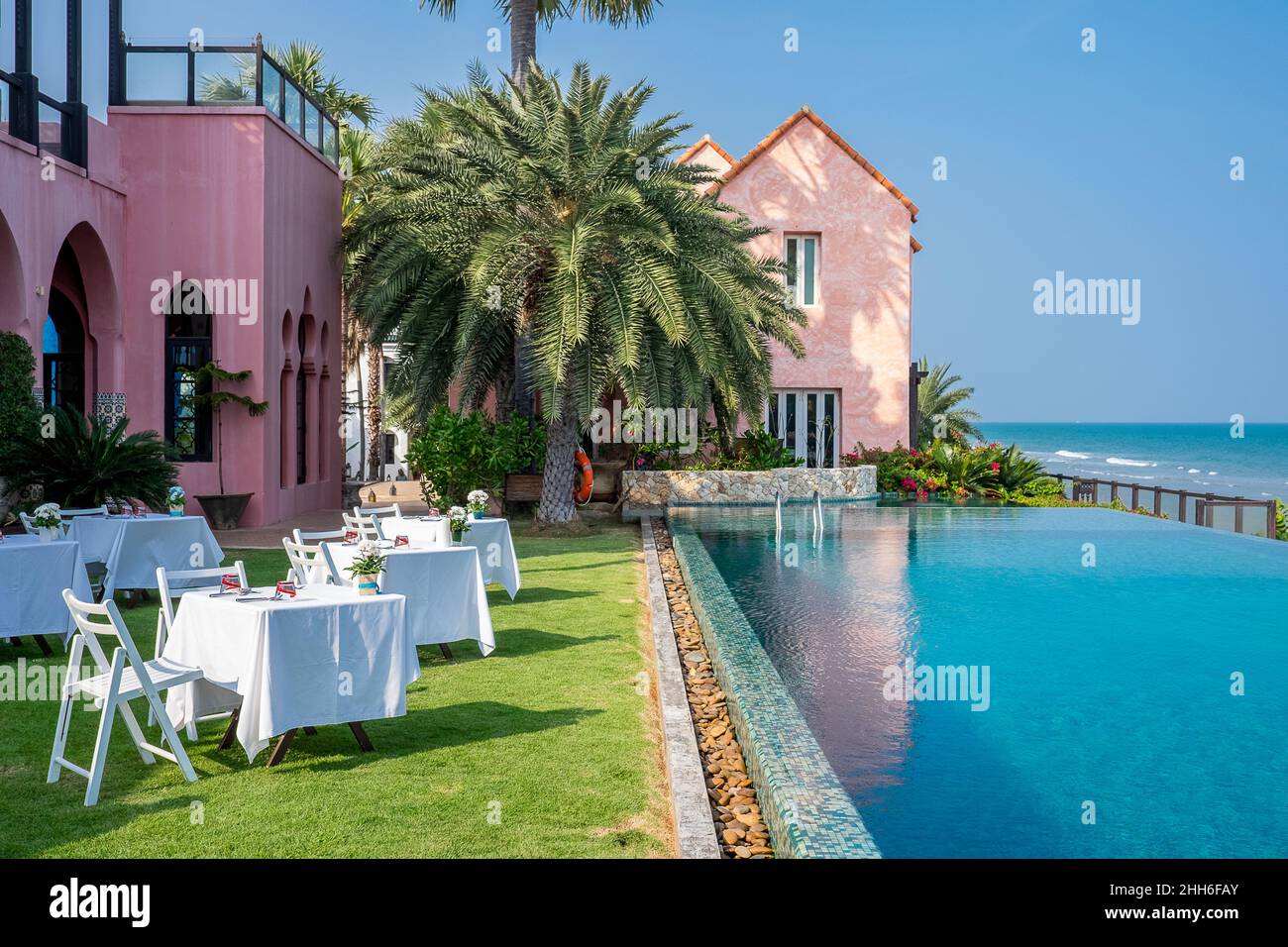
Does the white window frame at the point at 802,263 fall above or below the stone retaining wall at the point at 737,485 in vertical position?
above

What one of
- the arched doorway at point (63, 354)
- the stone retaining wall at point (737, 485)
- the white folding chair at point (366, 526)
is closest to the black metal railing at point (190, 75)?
the arched doorway at point (63, 354)

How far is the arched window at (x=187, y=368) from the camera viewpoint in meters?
18.8

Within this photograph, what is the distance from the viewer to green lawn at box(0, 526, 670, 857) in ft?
16.0

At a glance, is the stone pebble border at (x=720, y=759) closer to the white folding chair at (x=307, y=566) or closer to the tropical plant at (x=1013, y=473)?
the white folding chair at (x=307, y=566)

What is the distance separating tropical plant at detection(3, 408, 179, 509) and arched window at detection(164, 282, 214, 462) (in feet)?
14.5

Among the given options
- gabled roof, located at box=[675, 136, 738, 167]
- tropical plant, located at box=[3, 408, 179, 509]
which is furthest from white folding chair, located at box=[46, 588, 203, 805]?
gabled roof, located at box=[675, 136, 738, 167]

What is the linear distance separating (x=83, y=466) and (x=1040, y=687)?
1183 centimetres

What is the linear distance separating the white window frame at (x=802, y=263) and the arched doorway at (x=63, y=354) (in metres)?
16.0

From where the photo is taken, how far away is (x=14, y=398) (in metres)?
14.3

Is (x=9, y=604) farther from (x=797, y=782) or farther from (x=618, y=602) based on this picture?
(x=797, y=782)

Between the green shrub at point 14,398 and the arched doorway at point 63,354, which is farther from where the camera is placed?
the arched doorway at point 63,354
